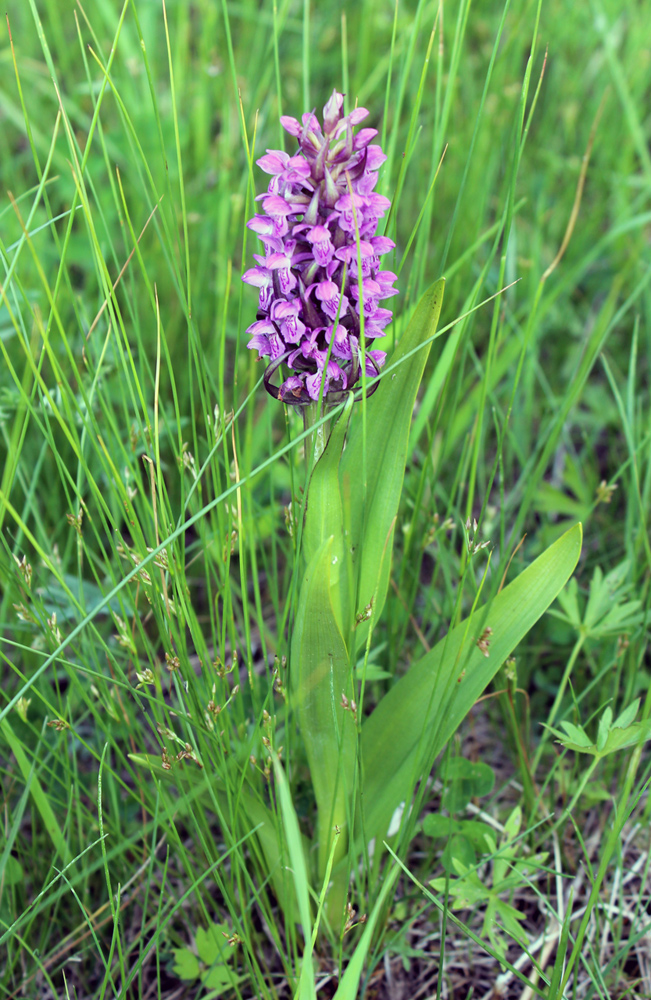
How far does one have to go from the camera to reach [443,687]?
130 centimetres

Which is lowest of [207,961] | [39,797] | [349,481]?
[207,961]

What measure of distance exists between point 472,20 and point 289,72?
0.82 m

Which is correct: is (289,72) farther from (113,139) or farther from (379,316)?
(379,316)

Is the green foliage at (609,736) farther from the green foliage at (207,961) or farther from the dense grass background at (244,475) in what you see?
the green foliage at (207,961)

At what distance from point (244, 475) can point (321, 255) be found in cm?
59

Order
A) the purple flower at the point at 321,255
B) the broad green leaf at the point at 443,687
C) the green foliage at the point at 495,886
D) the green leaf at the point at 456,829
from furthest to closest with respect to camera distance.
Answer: the green leaf at the point at 456,829 → the green foliage at the point at 495,886 → the broad green leaf at the point at 443,687 → the purple flower at the point at 321,255

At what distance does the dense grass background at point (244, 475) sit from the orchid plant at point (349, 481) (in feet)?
0.37

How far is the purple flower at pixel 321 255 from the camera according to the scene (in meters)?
1.09

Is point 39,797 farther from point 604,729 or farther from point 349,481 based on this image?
point 604,729

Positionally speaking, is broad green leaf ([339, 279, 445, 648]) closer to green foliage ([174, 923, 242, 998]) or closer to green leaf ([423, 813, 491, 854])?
green leaf ([423, 813, 491, 854])

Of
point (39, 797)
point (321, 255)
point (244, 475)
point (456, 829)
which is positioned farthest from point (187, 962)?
point (321, 255)

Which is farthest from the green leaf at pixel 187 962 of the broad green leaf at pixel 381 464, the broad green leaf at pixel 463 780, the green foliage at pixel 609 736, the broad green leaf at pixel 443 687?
the green foliage at pixel 609 736

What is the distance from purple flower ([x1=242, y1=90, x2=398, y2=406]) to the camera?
1092mm

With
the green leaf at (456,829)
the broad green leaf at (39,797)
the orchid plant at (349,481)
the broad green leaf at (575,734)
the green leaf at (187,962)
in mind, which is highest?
the orchid plant at (349,481)
